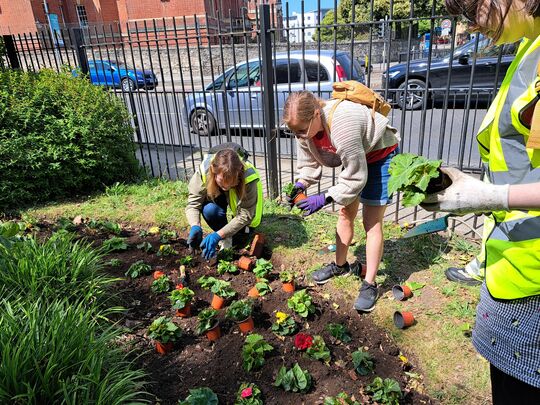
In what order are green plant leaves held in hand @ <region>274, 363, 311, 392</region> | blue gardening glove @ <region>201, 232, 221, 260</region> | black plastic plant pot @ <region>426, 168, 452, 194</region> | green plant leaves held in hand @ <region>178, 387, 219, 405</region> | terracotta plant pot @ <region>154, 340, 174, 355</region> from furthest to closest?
1. blue gardening glove @ <region>201, 232, 221, 260</region>
2. terracotta plant pot @ <region>154, 340, 174, 355</region>
3. green plant leaves held in hand @ <region>274, 363, 311, 392</region>
4. green plant leaves held in hand @ <region>178, 387, 219, 405</region>
5. black plastic plant pot @ <region>426, 168, 452, 194</region>

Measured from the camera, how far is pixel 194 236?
327cm

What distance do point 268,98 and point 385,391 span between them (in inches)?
118

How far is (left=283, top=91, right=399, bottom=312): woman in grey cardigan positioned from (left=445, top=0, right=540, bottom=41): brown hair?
1.16m

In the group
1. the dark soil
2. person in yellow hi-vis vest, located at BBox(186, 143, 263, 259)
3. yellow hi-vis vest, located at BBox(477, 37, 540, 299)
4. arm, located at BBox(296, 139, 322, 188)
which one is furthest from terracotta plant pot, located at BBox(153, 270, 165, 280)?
yellow hi-vis vest, located at BBox(477, 37, 540, 299)

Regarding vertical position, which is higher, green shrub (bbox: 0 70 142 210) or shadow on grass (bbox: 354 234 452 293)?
green shrub (bbox: 0 70 142 210)

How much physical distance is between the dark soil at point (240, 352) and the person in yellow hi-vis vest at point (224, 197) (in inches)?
15.8

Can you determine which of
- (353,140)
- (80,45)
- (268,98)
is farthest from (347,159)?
(80,45)

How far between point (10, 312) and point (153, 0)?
3359cm

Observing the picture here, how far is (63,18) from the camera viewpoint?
115 feet

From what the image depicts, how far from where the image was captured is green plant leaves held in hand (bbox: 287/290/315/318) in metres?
2.57

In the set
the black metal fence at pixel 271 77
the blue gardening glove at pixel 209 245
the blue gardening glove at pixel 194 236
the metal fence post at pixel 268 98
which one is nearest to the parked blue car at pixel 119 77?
the black metal fence at pixel 271 77

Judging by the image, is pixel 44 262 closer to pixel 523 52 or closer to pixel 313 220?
pixel 313 220

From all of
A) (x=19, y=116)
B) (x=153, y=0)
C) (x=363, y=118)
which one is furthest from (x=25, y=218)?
(x=153, y=0)

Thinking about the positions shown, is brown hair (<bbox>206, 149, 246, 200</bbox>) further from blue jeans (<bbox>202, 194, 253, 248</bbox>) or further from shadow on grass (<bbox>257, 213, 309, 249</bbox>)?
shadow on grass (<bbox>257, 213, 309, 249</bbox>)
